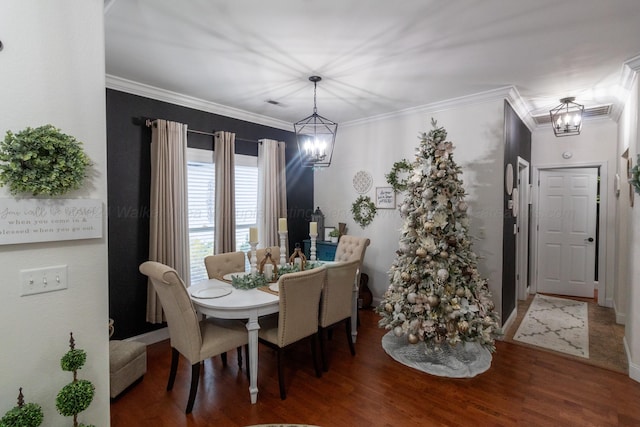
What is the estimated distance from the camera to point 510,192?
3.77 m

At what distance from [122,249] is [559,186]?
634 cm

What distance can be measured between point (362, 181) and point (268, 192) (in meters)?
1.41

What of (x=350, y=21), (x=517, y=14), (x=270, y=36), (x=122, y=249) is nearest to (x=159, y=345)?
(x=122, y=249)

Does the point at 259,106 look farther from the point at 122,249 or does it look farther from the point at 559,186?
the point at 559,186

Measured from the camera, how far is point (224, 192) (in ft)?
12.9

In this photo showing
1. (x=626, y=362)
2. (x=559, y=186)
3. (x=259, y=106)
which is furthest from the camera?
(x=559, y=186)

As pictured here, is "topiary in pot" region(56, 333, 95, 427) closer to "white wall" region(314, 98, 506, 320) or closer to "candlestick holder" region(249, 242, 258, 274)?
"candlestick holder" region(249, 242, 258, 274)

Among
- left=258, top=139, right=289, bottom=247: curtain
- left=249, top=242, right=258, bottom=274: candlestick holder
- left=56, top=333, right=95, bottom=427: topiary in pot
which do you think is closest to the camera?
left=56, top=333, right=95, bottom=427: topiary in pot

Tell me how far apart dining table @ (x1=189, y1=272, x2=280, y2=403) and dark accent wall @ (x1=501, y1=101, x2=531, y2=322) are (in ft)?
8.92

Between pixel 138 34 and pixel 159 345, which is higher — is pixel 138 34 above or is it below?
above

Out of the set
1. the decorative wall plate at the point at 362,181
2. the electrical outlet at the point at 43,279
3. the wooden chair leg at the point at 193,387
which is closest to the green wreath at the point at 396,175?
the decorative wall plate at the point at 362,181

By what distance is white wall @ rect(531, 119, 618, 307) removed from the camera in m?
4.55

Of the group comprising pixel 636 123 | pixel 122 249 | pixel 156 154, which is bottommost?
pixel 122 249

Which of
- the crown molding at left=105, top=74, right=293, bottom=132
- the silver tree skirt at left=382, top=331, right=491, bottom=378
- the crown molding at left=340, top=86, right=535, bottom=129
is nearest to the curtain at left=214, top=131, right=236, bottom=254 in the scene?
the crown molding at left=105, top=74, right=293, bottom=132
